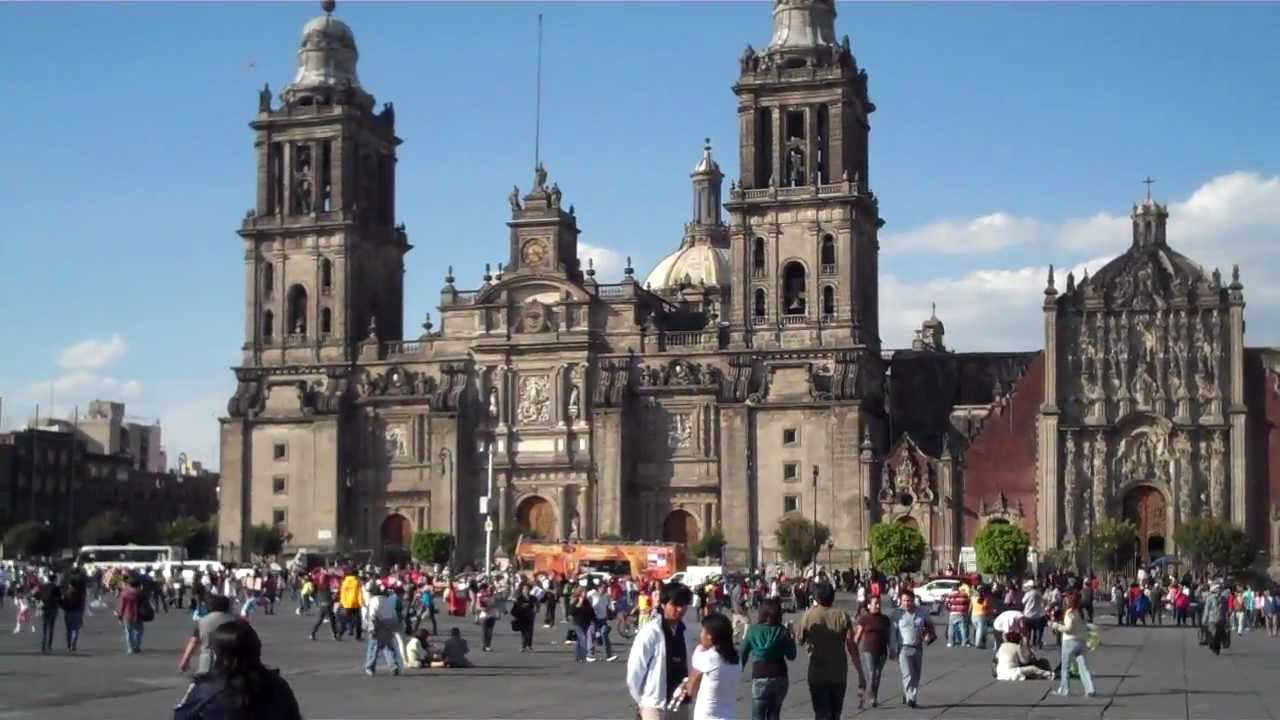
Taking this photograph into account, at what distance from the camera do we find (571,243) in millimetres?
91812

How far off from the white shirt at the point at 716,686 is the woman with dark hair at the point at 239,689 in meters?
5.02

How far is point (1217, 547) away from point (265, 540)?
39832 mm

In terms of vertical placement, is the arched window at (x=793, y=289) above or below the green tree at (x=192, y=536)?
above

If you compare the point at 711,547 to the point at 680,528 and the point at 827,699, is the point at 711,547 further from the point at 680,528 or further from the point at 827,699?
the point at 827,699

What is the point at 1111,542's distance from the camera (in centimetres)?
7638

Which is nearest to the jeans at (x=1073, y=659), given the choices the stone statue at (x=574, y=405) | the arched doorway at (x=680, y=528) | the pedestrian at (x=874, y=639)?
the pedestrian at (x=874, y=639)

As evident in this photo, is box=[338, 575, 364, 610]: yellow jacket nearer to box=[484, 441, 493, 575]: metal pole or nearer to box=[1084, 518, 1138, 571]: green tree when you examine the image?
box=[484, 441, 493, 575]: metal pole

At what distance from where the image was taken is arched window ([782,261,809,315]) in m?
87.0

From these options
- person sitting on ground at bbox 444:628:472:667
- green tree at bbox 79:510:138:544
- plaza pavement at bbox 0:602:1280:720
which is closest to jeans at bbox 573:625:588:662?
plaza pavement at bbox 0:602:1280:720

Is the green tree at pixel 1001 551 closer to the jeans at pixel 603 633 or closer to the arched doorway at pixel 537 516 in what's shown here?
the arched doorway at pixel 537 516

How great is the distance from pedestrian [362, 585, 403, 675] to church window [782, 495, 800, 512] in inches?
2132

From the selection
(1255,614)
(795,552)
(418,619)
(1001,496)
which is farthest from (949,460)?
(418,619)

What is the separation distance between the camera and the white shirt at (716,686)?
15.2m

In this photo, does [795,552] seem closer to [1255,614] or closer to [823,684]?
[1255,614]
